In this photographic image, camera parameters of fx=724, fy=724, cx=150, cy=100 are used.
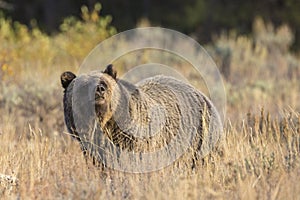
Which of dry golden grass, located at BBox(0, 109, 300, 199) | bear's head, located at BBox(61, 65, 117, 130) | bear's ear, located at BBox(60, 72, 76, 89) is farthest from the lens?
bear's ear, located at BBox(60, 72, 76, 89)

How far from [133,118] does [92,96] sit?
500 mm

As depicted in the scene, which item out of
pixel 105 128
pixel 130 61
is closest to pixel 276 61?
pixel 130 61

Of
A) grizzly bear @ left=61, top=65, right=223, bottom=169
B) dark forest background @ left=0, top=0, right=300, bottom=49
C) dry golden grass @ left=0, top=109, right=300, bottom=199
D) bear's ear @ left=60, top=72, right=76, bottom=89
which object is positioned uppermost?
dark forest background @ left=0, top=0, right=300, bottom=49

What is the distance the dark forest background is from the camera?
2503 cm

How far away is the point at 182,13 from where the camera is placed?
29.2 metres

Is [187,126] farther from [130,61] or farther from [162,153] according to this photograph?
[130,61]

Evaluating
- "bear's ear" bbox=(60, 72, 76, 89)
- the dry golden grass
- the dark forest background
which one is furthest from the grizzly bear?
the dark forest background

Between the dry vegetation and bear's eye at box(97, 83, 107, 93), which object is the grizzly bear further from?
the dry vegetation

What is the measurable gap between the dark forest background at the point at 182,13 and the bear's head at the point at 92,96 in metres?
17.9

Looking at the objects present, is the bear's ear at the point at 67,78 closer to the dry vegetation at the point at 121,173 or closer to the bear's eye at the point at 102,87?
the bear's eye at the point at 102,87

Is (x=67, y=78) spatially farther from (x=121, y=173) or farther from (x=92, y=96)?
(x=121, y=173)

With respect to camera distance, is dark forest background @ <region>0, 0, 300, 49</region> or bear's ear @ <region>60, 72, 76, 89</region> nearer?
bear's ear @ <region>60, 72, 76, 89</region>

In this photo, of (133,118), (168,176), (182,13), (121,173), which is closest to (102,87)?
(133,118)

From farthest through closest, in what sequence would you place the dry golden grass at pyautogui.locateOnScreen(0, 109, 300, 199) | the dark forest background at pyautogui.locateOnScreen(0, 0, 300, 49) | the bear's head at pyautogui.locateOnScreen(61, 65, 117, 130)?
the dark forest background at pyautogui.locateOnScreen(0, 0, 300, 49)
the bear's head at pyautogui.locateOnScreen(61, 65, 117, 130)
the dry golden grass at pyautogui.locateOnScreen(0, 109, 300, 199)
